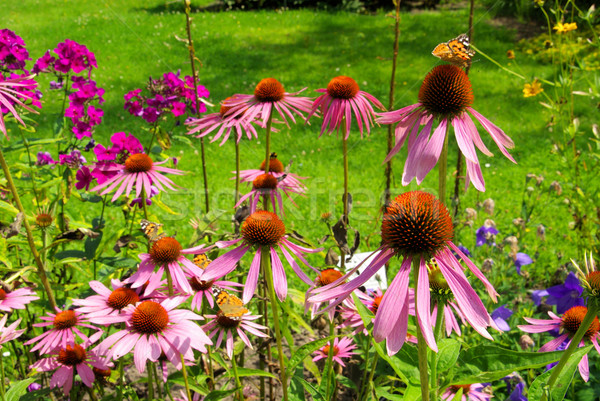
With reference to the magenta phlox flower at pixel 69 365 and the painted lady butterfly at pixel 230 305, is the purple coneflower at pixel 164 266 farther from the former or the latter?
the magenta phlox flower at pixel 69 365

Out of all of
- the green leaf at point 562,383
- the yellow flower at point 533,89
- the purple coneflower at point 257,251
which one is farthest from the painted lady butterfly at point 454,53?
the yellow flower at point 533,89

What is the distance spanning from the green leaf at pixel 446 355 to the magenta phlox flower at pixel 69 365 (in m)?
1.04

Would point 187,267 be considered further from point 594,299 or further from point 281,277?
point 594,299

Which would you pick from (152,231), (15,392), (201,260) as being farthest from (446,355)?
(15,392)

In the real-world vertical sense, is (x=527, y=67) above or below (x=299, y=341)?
above

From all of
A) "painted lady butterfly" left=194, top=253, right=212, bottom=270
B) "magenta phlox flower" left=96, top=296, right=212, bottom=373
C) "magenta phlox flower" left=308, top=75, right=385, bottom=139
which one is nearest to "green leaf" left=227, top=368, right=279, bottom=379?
"magenta phlox flower" left=96, top=296, right=212, bottom=373

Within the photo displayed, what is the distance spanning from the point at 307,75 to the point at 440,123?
7.19 m

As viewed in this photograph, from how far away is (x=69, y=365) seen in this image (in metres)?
1.66

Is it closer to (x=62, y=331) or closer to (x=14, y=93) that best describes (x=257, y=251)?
(x=62, y=331)

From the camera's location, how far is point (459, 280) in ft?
3.21

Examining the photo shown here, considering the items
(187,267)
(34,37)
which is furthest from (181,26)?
(187,267)

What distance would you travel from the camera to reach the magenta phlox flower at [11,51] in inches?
84.0

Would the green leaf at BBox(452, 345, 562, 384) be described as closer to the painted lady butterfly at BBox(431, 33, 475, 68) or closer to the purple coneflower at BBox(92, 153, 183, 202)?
the painted lady butterfly at BBox(431, 33, 475, 68)

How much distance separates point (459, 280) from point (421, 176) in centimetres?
22
